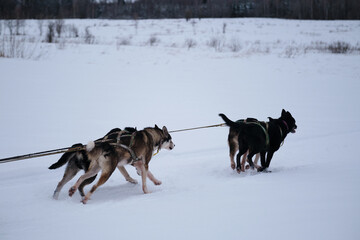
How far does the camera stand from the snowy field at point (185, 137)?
8.31 ft

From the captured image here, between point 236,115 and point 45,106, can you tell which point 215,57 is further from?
point 45,106

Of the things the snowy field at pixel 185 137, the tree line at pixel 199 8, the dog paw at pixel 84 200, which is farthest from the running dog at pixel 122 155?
the tree line at pixel 199 8

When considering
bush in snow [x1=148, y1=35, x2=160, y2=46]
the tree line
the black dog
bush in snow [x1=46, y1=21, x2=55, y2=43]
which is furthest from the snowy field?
the tree line

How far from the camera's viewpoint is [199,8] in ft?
160

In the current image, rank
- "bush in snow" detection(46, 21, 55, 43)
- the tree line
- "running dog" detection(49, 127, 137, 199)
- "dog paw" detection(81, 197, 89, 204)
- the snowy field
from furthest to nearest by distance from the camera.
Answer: the tree line → "bush in snow" detection(46, 21, 55, 43) → "running dog" detection(49, 127, 137, 199) → "dog paw" detection(81, 197, 89, 204) → the snowy field

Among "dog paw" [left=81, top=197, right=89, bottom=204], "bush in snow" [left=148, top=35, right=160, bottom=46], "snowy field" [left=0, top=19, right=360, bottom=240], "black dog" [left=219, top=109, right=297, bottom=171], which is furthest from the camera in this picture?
"bush in snow" [left=148, top=35, right=160, bottom=46]

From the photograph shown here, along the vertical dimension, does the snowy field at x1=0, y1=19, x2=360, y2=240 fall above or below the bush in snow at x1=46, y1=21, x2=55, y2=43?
below

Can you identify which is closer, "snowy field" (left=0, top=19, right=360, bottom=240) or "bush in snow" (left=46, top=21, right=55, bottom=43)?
"snowy field" (left=0, top=19, right=360, bottom=240)

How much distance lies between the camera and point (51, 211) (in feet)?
10.6

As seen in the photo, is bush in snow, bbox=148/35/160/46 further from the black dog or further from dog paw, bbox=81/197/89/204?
dog paw, bbox=81/197/89/204

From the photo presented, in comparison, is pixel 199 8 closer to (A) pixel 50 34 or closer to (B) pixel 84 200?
(A) pixel 50 34

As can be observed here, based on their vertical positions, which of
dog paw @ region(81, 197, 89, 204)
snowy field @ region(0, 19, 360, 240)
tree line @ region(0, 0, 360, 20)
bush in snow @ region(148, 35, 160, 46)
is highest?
tree line @ region(0, 0, 360, 20)

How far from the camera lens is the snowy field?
2.53 meters

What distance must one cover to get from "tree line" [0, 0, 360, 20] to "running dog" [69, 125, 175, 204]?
124 feet
